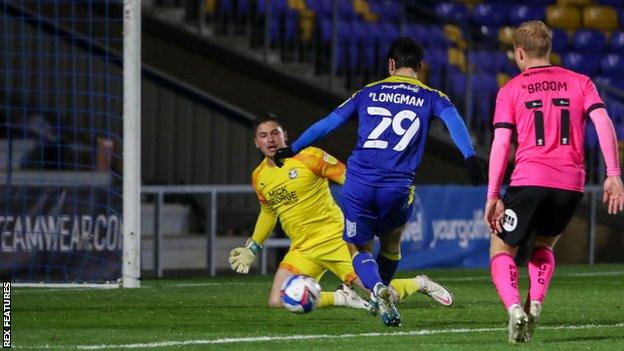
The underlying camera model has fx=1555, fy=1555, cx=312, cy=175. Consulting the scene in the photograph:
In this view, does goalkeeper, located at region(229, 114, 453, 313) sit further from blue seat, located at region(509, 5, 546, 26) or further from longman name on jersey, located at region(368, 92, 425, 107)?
blue seat, located at region(509, 5, 546, 26)

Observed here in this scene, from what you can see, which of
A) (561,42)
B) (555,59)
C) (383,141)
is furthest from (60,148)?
(383,141)

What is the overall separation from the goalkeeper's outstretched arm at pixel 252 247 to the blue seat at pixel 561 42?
1294cm

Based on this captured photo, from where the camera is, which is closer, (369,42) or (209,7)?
(369,42)

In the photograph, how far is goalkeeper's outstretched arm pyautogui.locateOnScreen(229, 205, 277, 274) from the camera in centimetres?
1033

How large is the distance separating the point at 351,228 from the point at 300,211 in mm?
1870

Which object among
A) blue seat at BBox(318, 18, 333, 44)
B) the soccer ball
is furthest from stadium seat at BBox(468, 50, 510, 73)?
the soccer ball

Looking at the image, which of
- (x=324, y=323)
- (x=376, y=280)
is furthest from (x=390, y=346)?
(x=324, y=323)

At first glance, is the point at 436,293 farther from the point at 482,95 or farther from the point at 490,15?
the point at 490,15

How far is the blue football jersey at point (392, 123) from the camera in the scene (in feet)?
29.0

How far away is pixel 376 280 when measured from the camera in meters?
8.80

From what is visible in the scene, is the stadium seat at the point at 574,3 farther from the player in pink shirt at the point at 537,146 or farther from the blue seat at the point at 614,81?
the player in pink shirt at the point at 537,146

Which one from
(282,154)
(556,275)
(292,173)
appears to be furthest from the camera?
(556,275)

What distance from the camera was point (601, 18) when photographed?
78.8 ft

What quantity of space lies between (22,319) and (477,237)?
339 inches
